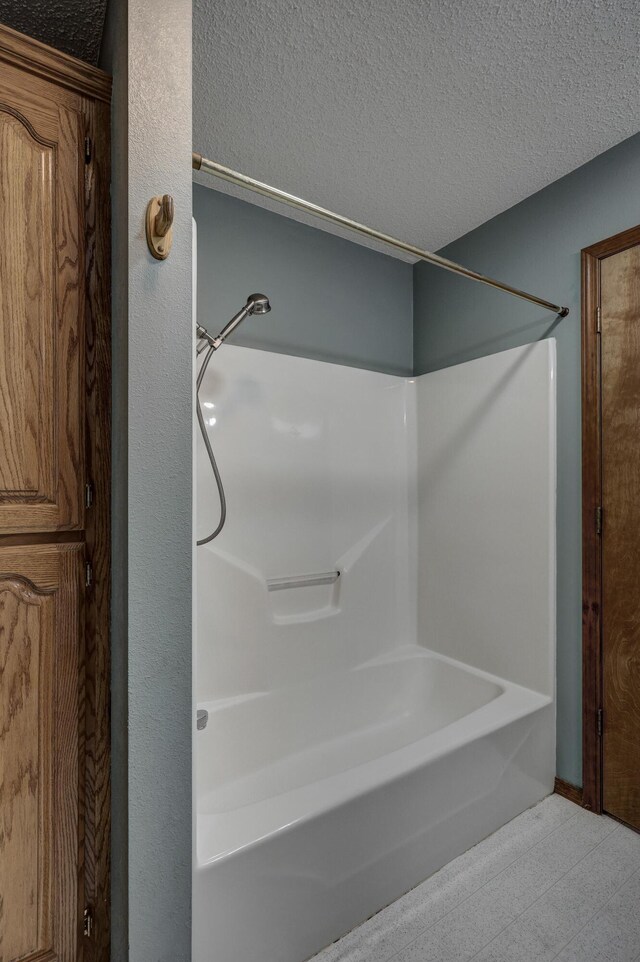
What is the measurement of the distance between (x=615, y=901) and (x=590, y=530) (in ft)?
3.81

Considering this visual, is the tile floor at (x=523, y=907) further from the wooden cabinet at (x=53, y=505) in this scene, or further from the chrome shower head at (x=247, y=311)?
the chrome shower head at (x=247, y=311)

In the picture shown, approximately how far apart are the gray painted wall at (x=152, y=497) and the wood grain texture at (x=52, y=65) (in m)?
0.06

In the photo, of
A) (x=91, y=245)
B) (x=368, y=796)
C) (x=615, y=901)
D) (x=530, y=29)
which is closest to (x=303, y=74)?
(x=530, y=29)

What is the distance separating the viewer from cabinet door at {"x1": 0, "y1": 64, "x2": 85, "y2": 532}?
981 millimetres

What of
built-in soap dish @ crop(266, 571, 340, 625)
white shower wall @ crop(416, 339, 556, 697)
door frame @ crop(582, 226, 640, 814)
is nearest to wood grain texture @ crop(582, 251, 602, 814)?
door frame @ crop(582, 226, 640, 814)

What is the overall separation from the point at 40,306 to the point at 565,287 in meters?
1.90

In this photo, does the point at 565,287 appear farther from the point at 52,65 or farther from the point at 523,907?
the point at 523,907

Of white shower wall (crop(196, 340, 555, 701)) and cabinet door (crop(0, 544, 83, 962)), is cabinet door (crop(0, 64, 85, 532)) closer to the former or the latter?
cabinet door (crop(0, 544, 83, 962))

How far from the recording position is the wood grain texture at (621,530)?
5.79ft

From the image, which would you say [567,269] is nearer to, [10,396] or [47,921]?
[10,396]

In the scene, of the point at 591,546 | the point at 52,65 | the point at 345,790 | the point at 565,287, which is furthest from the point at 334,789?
the point at 565,287

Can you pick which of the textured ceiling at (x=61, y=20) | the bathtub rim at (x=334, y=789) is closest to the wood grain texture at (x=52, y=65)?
the textured ceiling at (x=61, y=20)

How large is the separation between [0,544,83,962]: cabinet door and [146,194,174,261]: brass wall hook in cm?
64

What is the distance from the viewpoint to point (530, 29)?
1.34 metres
